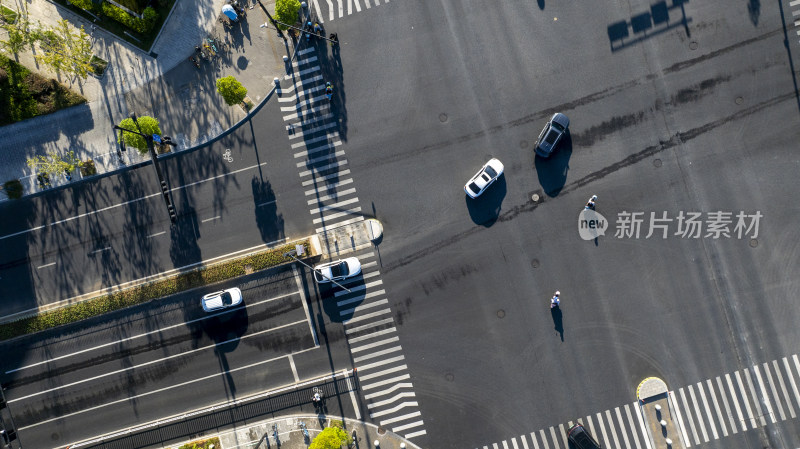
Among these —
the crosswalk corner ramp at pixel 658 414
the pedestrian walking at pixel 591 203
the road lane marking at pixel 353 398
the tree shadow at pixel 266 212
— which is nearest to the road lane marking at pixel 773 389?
the crosswalk corner ramp at pixel 658 414

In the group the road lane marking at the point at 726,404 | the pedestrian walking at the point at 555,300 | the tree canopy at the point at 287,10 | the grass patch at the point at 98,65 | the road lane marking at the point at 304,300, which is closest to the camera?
the tree canopy at the point at 287,10

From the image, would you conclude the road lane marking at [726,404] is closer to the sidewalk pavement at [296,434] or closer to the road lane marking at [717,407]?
the road lane marking at [717,407]

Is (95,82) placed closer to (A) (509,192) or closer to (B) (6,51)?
(B) (6,51)

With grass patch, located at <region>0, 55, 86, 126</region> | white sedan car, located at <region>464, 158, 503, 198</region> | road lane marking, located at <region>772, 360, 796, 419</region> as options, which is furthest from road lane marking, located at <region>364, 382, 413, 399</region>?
grass patch, located at <region>0, 55, 86, 126</region>

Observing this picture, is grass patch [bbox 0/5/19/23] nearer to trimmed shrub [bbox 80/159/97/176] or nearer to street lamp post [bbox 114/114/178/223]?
trimmed shrub [bbox 80/159/97/176]

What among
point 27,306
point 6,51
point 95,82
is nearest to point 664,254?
point 95,82

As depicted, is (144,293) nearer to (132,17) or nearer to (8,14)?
(132,17)
